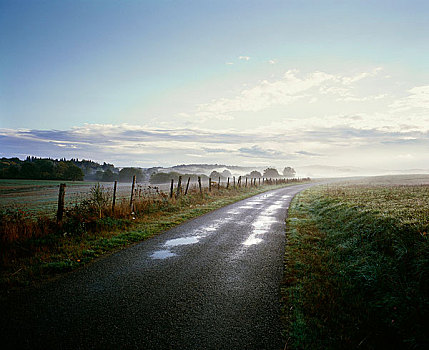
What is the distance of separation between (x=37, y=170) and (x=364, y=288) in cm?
3992

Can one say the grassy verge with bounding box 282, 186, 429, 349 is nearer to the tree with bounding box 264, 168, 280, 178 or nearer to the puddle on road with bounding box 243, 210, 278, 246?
the puddle on road with bounding box 243, 210, 278, 246

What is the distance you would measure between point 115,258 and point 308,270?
5.14m

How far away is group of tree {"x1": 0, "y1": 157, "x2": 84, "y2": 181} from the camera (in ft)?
89.0

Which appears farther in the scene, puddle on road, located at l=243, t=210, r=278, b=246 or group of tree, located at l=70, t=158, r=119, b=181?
group of tree, located at l=70, t=158, r=119, b=181

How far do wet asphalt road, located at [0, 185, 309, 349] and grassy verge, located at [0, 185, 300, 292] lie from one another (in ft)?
2.39

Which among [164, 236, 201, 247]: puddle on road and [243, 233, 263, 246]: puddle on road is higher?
[243, 233, 263, 246]: puddle on road

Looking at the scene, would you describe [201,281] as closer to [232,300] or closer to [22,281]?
[232,300]

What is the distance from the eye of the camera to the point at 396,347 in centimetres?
317

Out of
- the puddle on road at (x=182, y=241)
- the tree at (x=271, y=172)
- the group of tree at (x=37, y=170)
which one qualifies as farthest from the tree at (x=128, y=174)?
the tree at (x=271, y=172)

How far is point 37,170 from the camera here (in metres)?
32.2

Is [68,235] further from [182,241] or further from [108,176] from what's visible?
[108,176]

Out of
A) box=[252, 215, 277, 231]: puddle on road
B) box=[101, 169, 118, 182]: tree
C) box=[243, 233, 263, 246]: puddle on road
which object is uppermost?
box=[101, 169, 118, 182]: tree

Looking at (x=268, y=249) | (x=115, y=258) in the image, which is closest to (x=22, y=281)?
(x=115, y=258)

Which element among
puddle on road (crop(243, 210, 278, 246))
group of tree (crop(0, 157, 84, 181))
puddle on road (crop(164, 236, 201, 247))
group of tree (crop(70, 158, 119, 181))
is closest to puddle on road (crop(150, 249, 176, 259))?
puddle on road (crop(164, 236, 201, 247))
